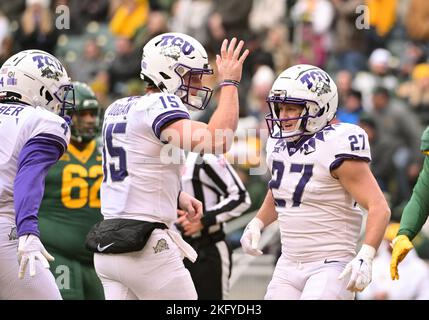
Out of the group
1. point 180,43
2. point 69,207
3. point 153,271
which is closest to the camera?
point 153,271

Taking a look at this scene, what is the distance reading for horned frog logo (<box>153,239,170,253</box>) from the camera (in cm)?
597

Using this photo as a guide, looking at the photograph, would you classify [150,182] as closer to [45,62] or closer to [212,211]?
[45,62]

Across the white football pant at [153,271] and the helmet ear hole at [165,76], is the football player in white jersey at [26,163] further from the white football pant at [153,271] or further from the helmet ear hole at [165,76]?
the helmet ear hole at [165,76]

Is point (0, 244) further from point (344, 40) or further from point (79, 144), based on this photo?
point (344, 40)

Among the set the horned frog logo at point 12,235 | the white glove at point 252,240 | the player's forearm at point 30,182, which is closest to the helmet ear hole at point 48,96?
the player's forearm at point 30,182

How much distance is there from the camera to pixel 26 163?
5.84 m

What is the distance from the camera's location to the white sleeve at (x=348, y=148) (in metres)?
5.97

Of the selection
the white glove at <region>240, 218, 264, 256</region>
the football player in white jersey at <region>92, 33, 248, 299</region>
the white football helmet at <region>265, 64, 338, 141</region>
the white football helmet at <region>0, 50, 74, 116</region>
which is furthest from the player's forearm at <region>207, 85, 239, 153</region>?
the white football helmet at <region>0, 50, 74, 116</region>

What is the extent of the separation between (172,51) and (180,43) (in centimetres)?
7

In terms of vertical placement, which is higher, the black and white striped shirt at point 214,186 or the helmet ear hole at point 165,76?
the helmet ear hole at point 165,76

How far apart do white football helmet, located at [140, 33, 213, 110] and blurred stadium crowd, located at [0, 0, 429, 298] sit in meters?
4.67

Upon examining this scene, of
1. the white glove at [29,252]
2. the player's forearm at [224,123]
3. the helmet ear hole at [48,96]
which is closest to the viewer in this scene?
the white glove at [29,252]

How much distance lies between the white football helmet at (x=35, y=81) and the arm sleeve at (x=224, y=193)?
5.27ft

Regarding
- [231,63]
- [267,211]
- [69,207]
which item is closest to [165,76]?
[231,63]
